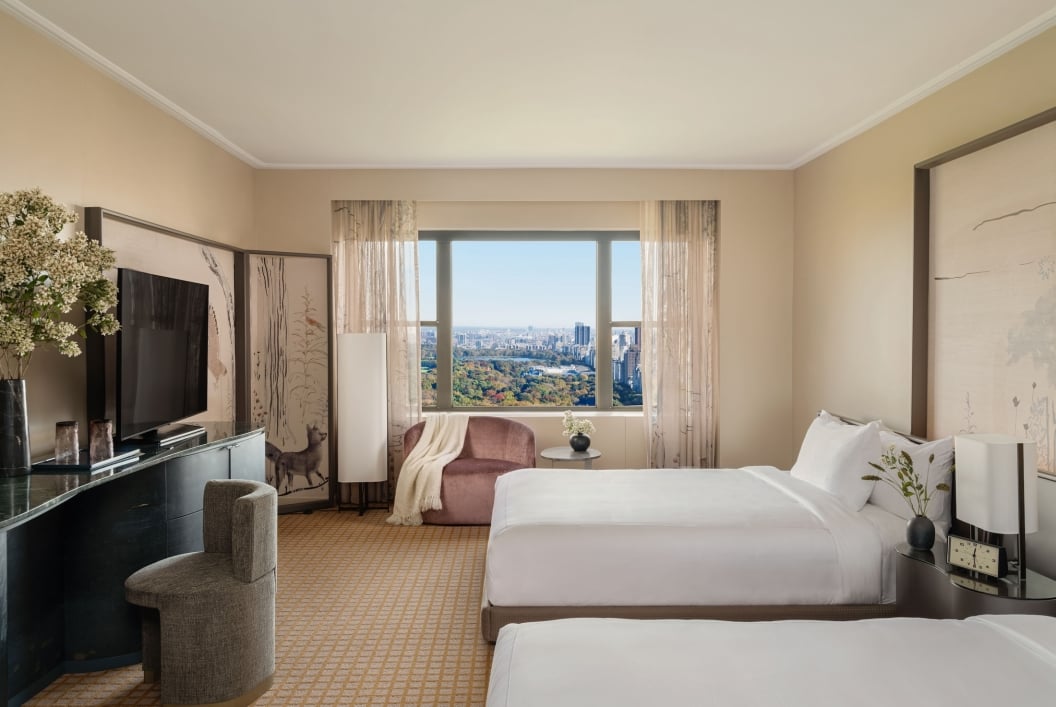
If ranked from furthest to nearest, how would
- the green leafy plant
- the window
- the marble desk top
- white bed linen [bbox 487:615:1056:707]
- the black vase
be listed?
the window → the green leafy plant → the black vase → the marble desk top → white bed linen [bbox 487:615:1056:707]

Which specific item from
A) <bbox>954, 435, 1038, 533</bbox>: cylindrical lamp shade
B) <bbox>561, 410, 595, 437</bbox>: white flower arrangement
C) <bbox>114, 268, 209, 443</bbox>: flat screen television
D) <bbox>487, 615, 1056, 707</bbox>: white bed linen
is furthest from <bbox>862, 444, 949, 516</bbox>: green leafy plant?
<bbox>114, 268, 209, 443</bbox>: flat screen television

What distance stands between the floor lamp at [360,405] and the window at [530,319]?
823 millimetres

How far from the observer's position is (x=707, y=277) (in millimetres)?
5703

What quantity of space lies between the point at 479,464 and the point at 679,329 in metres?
2.08

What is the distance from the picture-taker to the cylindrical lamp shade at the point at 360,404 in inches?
207

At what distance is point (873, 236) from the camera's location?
4398mm

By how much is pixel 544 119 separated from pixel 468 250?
1.94 meters

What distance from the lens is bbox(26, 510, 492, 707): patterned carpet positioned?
2693 mm

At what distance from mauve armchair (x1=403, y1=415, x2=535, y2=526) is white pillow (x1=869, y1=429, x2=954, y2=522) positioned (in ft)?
8.06

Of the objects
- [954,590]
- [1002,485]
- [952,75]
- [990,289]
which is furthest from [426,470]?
[952,75]

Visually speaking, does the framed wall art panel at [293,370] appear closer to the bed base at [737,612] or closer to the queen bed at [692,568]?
the queen bed at [692,568]

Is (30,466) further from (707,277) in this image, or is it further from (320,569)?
(707,277)

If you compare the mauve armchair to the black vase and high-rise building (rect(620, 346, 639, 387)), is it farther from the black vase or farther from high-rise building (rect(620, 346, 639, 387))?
the black vase

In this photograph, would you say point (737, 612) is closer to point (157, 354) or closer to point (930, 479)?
point (930, 479)
